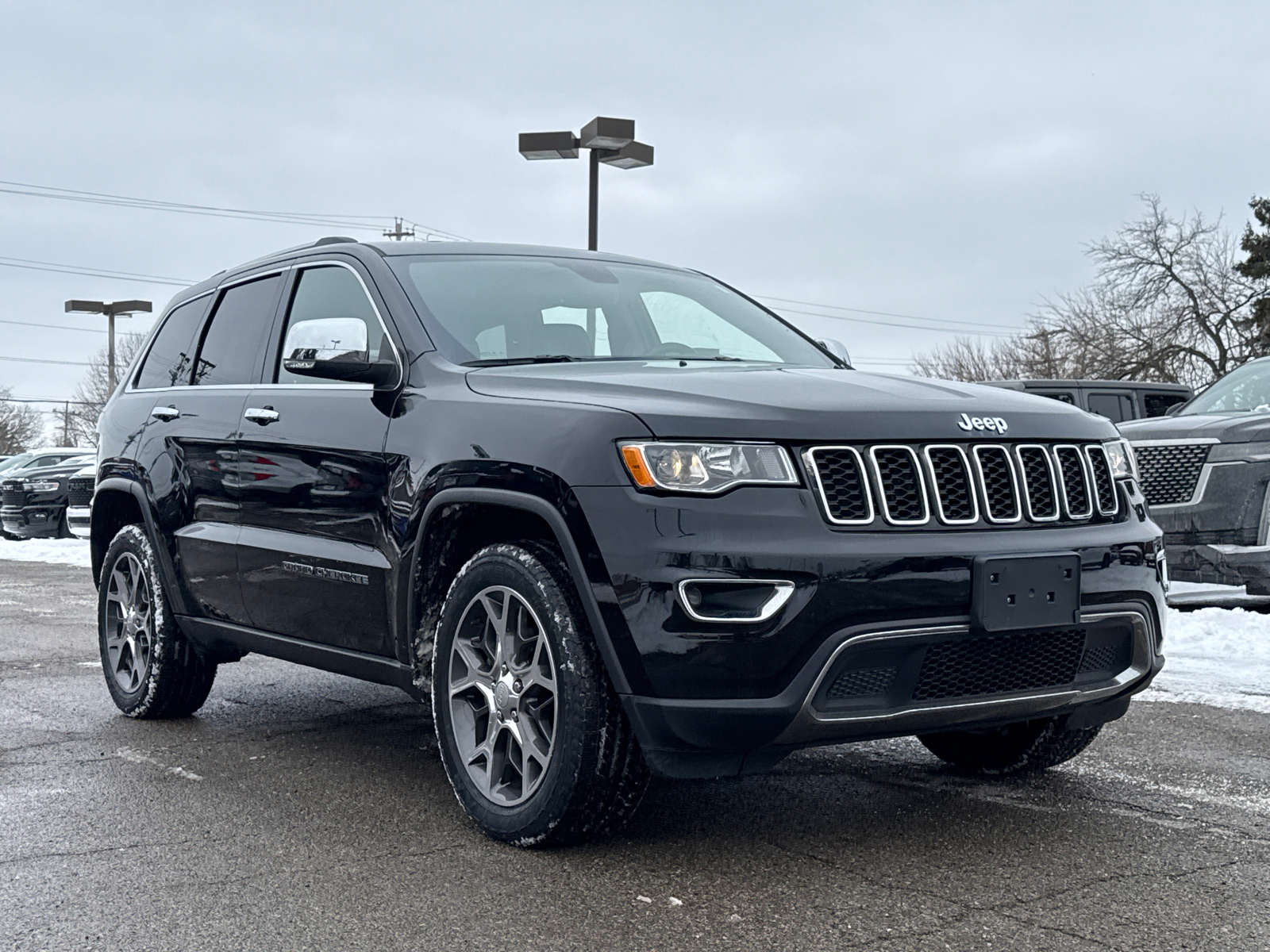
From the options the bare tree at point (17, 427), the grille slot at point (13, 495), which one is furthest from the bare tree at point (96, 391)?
the grille slot at point (13, 495)

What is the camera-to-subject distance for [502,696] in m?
3.97

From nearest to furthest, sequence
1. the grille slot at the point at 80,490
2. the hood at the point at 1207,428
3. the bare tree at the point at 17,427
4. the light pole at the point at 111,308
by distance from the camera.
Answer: the hood at the point at 1207,428 → the grille slot at the point at 80,490 → the light pole at the point at 111,308 → the bare tree at the point at 17,427

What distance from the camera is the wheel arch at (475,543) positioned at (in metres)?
3.62

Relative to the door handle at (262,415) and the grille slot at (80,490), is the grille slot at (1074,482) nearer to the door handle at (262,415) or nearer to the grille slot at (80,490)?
the door handle at (262,415)

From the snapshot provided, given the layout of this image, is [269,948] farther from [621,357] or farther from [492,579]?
[621,357]

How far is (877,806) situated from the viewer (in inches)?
174

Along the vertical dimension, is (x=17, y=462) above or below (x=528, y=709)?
below

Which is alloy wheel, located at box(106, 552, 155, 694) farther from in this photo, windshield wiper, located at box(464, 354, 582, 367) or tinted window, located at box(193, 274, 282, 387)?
windshield wiper, located at box(464, 354, 582, 367)

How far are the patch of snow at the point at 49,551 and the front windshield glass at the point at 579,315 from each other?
506 inches

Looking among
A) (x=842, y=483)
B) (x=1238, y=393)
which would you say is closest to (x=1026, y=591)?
(x=842, y=483)

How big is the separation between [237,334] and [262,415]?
0.76 metres

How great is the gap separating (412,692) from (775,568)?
1.48 m

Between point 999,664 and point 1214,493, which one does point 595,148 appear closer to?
point 1214,493

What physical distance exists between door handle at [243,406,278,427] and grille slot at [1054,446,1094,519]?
2.65 meters
